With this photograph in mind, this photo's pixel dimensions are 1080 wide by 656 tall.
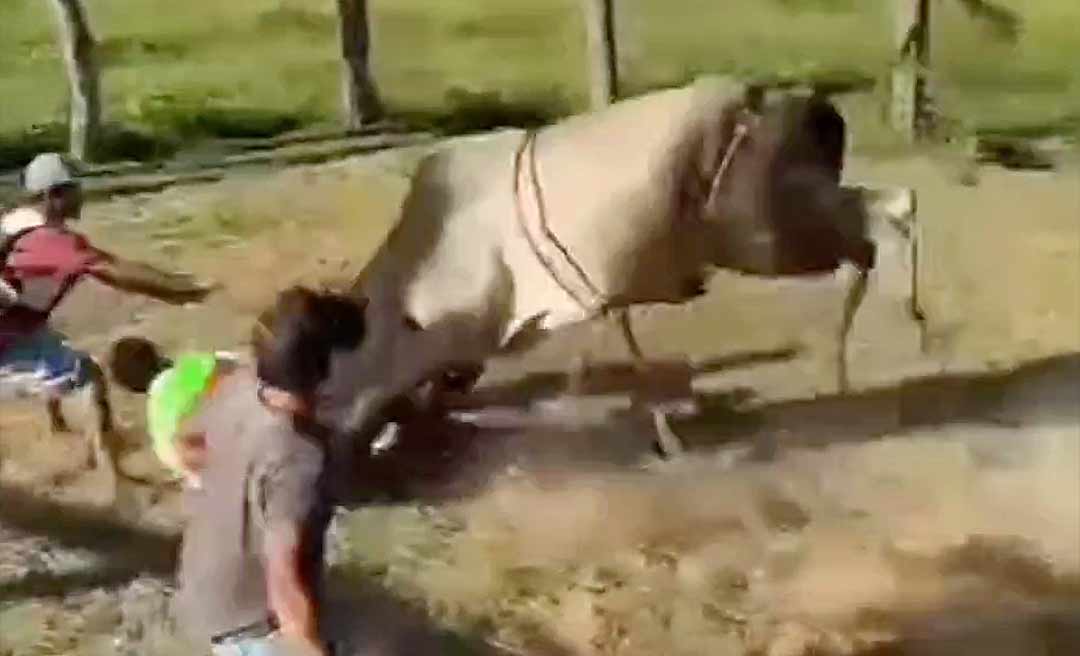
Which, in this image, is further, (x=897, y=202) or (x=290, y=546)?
(x=897, y=202)

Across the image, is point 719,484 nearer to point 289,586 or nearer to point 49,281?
point 289,586

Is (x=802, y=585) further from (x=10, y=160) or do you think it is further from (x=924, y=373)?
(x=10, y=160)

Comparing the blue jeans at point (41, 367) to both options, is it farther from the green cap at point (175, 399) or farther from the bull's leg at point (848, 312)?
the bull's leg at point (848, 312)

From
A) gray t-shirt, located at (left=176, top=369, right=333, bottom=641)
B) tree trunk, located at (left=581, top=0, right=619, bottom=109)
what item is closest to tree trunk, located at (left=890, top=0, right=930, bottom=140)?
tree trunk, located at (left=581, top=0, right=619, bottom=109)

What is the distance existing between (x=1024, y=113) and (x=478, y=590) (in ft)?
2.07

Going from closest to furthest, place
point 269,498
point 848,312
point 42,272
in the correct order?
point 269,498
point 42,272
point 848,312

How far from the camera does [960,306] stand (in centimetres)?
175

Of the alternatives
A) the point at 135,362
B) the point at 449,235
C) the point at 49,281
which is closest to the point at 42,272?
the point at 49,281

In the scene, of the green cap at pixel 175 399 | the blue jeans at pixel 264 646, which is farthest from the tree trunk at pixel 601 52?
the blue jeans at pixel 264 646

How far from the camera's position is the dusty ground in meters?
1.65

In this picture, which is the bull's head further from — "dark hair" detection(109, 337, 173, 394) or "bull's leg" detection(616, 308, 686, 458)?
"dark hair" detection(109, 337, 173, 394)

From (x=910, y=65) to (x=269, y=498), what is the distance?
0.66 metres

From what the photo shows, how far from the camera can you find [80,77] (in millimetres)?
1618

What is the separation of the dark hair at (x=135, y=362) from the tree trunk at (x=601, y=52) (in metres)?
0.43
